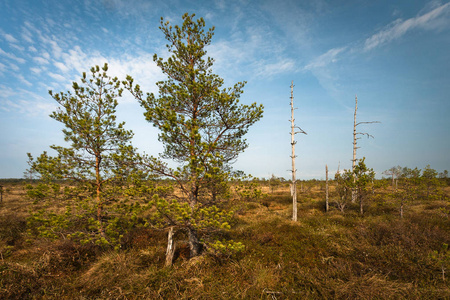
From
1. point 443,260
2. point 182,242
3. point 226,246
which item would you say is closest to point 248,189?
point 226,246

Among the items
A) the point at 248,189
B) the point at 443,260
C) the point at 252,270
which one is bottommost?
the point at 252,270

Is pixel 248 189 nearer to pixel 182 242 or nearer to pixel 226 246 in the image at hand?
pixel 226 246

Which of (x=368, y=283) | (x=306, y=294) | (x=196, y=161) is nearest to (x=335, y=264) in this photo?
(x=368, y=283)

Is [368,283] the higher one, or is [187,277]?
[368,283]

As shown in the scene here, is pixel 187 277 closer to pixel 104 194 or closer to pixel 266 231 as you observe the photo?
pixel 104 194

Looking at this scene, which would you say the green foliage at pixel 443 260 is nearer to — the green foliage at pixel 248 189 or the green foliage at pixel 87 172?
the green foliage at pixel 248 189

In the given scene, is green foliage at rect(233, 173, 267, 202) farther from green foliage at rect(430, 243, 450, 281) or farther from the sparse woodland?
green foliage at rect(430, 243, 450, 281)

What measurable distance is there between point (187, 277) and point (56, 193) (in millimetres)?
6060

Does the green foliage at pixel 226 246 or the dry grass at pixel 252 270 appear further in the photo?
the green foliage at pixel 226 246

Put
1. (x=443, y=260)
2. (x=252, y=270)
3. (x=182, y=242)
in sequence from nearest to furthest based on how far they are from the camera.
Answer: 1. (x=443, y=260)
2. (x=252, y=270)
3. (x=182, y=242)

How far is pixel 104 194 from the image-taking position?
785 centimetres

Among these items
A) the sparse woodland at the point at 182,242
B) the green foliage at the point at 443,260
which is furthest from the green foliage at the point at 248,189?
the green foliage at the point at 443,260

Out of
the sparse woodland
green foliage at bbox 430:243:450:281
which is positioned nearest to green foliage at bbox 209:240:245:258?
the sparse woodland

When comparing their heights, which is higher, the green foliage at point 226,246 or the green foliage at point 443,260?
the green foliage at point 226,246
